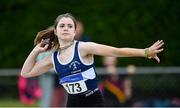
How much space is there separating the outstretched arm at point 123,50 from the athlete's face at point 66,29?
0.16 m

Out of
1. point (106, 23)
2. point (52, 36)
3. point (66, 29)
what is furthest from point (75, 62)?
point (106, 23)

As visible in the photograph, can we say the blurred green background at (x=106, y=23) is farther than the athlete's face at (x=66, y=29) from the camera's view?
Yes

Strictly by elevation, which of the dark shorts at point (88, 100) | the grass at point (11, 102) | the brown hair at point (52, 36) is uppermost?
the brown hair at point (52, 36)

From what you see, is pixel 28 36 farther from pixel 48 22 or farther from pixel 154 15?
pixel 154 15

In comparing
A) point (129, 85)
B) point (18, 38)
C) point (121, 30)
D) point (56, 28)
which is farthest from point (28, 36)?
point (56, 28)

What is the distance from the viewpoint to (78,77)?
7.53 metres

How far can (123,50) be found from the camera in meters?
7.28

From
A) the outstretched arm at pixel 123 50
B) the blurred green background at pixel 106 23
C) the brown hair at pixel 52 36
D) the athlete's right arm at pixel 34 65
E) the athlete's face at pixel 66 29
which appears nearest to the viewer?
the outstretched arm at pixel 123 50

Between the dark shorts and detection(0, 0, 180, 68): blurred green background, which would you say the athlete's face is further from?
detection(0, 0, 180, 68): blurred green background

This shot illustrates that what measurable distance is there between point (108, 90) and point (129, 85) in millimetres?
364

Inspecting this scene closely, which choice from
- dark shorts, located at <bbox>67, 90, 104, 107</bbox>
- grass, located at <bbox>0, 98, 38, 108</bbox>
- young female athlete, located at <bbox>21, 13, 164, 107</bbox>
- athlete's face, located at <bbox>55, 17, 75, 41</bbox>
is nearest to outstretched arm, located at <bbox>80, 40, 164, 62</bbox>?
young female athlete, located at <bbox>21, 13, 164, 107</bbox>

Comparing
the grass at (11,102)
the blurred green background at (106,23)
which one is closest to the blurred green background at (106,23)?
the blurred green background at (106,23)

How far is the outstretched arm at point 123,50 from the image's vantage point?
7.16m

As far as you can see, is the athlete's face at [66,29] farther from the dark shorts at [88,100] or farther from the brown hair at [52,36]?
the dark shorts at [88,100]
